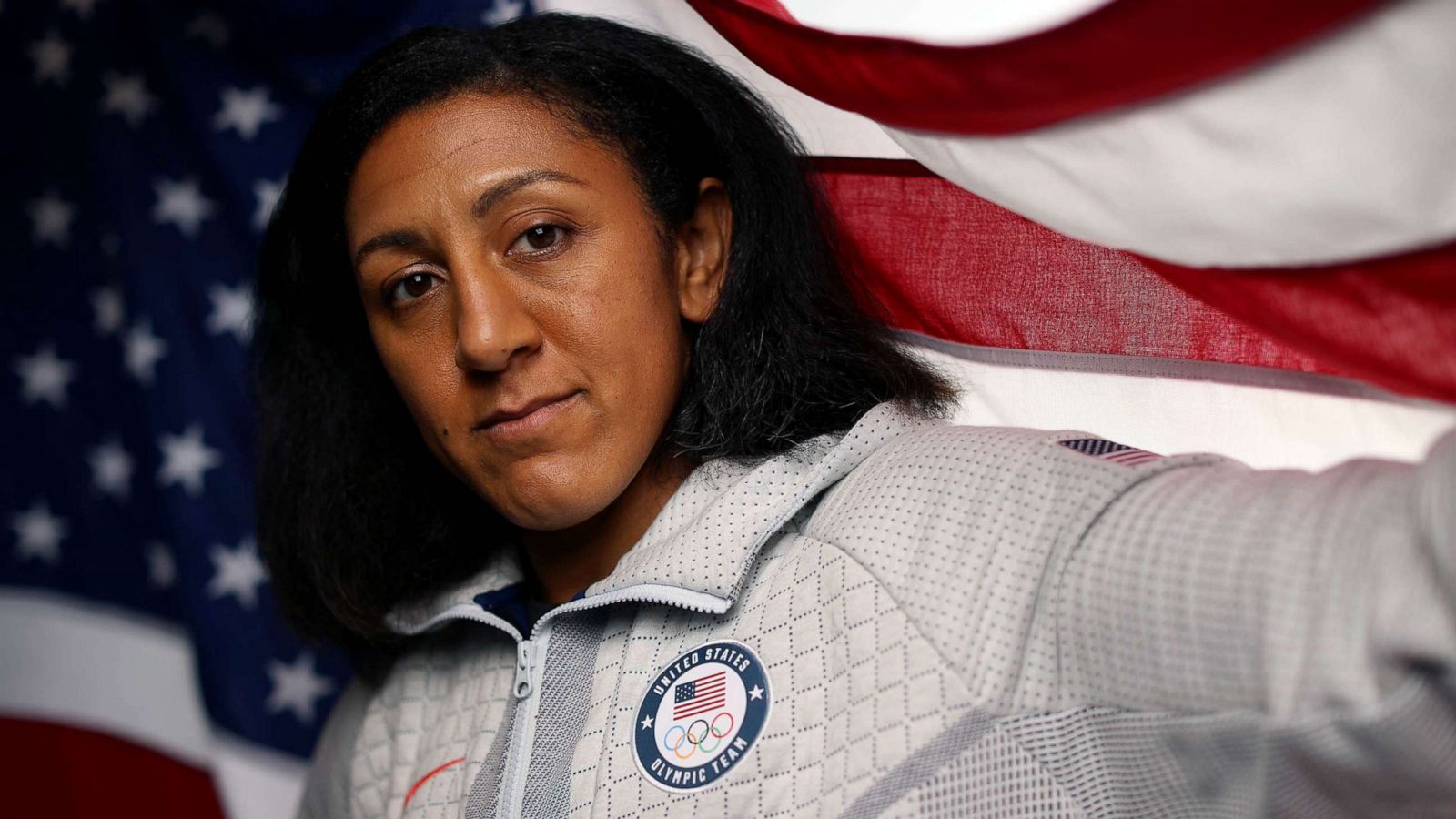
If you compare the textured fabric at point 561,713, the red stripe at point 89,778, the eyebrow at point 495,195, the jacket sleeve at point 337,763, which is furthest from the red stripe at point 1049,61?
the red stripe at point 89,778

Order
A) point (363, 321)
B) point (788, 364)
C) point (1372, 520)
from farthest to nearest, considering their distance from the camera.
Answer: point (363, 321) → point (788, 364) → point (1372, 520)

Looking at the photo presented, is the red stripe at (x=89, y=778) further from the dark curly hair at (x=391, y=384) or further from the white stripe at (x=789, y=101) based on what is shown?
the white stripe at (x=789, y=101)

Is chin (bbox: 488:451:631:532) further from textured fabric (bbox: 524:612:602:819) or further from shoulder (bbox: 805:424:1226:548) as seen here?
shoulder (bbox: 805:424:1226:548)

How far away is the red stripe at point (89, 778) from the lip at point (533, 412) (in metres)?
1.29

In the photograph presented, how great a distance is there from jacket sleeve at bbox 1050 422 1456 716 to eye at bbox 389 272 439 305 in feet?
2.58

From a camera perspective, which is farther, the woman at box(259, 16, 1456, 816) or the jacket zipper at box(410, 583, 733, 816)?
the jacket zipper at box(410, 583, 733, 816)

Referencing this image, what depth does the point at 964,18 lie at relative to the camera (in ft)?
3.96

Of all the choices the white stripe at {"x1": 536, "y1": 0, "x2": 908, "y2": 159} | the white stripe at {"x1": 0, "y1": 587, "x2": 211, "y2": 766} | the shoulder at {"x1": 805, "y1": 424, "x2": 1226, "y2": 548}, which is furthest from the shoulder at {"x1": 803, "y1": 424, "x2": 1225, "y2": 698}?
the white stripe at {"x1": 0, "y1": 587, "x2": 211, "y2": 766}

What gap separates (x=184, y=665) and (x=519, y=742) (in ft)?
3.96

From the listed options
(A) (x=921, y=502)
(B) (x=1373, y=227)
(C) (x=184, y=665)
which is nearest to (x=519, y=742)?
(A) (x=921, y=502)

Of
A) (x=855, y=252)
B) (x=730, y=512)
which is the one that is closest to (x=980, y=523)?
(x=730, y=512)

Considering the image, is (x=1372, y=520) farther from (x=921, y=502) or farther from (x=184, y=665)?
(x=184, y=665)

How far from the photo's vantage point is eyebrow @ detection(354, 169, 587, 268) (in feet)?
4.68

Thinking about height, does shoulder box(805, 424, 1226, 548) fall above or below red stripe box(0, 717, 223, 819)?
below
